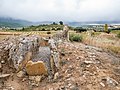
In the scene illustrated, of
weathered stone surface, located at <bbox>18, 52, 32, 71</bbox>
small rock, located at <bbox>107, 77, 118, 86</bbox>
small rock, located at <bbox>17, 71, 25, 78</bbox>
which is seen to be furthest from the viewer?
weathered stone surface, located at <bbox>18, 52, 32, 71</bbox>

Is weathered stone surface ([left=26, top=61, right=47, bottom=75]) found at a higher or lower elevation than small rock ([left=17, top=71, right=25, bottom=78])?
higher

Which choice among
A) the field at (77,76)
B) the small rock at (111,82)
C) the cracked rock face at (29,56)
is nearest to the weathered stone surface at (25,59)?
the cracked rock face at (29,56)

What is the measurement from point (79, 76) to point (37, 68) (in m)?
1.78

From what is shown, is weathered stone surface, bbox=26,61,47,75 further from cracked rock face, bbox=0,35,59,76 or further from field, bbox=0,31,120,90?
field, bbox=0,31,120,90

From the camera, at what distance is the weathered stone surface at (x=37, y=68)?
1238 cm

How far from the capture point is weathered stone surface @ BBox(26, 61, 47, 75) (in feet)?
40.6

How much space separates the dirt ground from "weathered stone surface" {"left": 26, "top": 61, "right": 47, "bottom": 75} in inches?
13.7

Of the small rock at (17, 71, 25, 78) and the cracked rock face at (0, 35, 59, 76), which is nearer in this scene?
the cracked rock face at (0, 35, 59, 76)

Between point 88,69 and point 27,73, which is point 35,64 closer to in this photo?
point 27,73

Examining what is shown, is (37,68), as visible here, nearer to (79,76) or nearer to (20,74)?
(20,74)

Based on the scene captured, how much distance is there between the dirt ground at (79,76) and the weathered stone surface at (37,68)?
35 cm

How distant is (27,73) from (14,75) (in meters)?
0.58

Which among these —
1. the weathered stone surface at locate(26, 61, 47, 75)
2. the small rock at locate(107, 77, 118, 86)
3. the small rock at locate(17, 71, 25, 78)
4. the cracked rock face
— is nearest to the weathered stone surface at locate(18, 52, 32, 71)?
the cracked rock face

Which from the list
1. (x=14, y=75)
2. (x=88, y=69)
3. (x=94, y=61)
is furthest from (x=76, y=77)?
(x=14, y=75)
